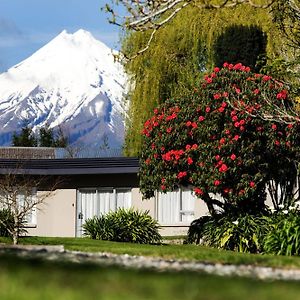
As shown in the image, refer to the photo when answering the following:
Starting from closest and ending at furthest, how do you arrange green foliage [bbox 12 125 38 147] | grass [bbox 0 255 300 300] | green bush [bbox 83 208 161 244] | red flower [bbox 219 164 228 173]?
grass [bbox 0 255 300 300]
red flower [bbox 219 164 228 173]
green bush [bbox 83 208 161 244]
green foliage [bbox 12 125 38 147]

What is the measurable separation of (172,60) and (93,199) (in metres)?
7.03

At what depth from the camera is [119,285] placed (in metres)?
7.05

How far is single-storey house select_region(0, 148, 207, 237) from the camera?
32.1 m

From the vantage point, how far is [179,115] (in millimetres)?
25672

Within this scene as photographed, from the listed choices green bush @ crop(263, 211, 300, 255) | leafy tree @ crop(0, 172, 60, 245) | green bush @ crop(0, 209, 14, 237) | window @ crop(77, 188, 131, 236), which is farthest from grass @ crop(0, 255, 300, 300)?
window @ crop(77, 188, 131, 236)

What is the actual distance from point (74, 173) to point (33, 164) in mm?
1540

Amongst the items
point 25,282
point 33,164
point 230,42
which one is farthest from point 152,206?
point 25,282

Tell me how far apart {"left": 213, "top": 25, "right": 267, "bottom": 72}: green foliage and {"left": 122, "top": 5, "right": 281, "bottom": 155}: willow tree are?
9.77 feet

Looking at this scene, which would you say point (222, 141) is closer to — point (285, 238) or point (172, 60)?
point (285, 238)

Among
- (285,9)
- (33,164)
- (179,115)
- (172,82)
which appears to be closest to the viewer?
(285,9)

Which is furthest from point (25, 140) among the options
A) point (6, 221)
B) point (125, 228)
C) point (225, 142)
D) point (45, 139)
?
point (225, 142)

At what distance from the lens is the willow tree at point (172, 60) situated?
3550 cm

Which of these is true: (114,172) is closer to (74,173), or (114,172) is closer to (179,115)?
(74,173)

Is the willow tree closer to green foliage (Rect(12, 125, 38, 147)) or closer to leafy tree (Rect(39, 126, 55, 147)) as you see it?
green foliage (Rect(12, 125, 38, 147))
